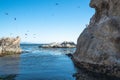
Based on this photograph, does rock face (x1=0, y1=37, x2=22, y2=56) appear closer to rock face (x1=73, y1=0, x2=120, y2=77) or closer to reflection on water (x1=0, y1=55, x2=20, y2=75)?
reflection on water (x1=0, y1=55, x2=20, y2=75)

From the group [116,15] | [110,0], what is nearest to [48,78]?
[116,15]

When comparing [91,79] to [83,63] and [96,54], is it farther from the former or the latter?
[83,63]

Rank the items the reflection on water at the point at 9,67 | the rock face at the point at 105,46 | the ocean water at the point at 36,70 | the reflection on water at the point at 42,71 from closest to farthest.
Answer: the rock face at the point at 105,46 < the reflection on water at the point at 42,71 < the ocean water at the point at 36,70 < the reflection on water at the point at 9,67

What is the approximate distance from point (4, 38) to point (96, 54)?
77.6m

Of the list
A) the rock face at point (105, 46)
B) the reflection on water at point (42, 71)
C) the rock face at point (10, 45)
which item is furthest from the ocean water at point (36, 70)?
the rock face at point (10, 45)

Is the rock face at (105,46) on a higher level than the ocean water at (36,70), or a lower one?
higher

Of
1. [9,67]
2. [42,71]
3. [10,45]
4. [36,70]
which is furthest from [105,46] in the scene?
[10,45]

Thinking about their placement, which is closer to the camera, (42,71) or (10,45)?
(42,71)

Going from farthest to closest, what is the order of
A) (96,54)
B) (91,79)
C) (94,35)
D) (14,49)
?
(14,49)
(94,35)
(96,54)
(91,79)

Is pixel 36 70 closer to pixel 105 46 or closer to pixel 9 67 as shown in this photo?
pixel 9 67

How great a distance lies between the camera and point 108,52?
44594mm

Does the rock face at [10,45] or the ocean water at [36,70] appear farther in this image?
the rock face at [10,45]

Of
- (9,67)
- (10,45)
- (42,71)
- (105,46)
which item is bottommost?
(42,71)

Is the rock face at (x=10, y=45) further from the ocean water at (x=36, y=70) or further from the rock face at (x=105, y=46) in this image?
the rock face at (x=105, y=46)
